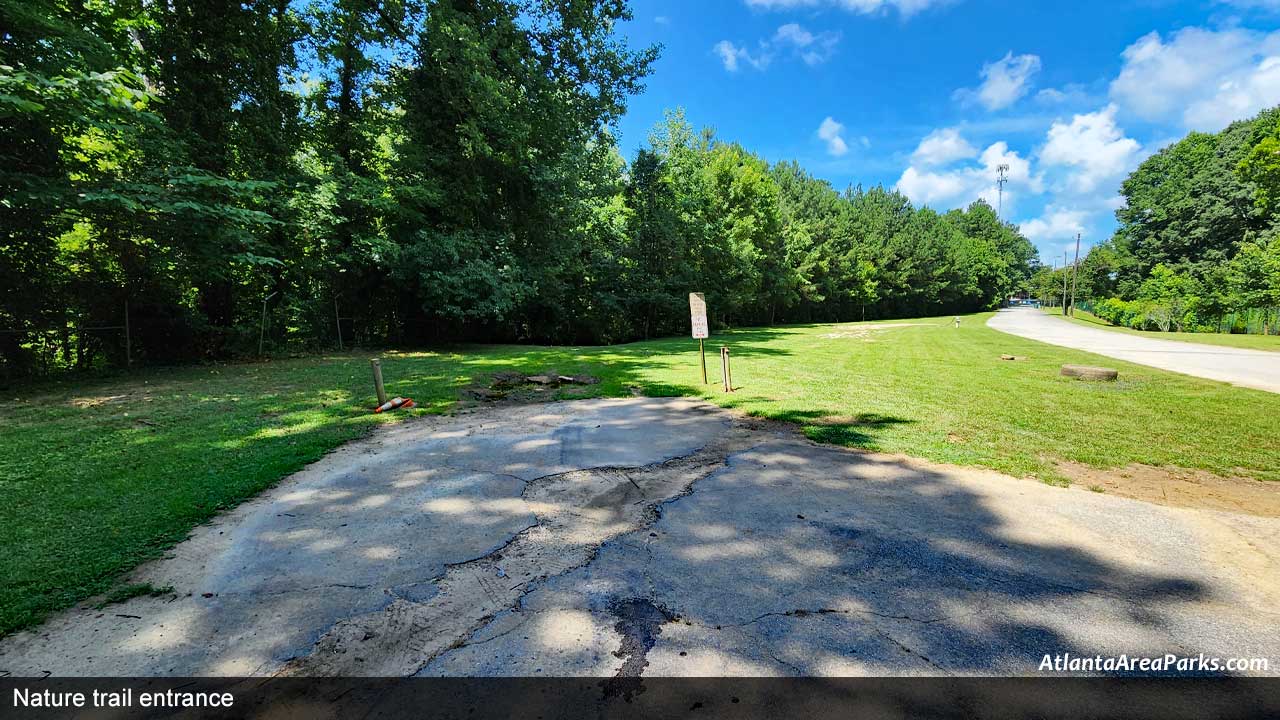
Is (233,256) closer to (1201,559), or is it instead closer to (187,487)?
(187,487)

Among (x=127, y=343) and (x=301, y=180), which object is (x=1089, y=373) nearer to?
(x=301, y=180)

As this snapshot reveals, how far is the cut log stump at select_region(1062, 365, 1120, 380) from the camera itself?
9648 millimetres

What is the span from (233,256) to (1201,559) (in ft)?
51.1

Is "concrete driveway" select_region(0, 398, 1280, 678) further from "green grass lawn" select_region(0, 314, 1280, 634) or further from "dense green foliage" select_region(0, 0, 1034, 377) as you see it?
"dense green foliage" select_region(0, 0, 1034, 377)

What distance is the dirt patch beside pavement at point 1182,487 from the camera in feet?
12.5

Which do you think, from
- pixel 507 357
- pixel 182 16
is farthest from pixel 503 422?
pixel 182 16

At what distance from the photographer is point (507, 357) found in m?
14.9

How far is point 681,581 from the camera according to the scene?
2.79 meters

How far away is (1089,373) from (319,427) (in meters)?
14.3

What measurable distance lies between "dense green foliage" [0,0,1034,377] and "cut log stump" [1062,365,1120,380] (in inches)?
595

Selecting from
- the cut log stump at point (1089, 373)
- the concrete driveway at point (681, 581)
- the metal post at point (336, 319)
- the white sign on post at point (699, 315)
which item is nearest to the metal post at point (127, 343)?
the metal post at point (336, 319)

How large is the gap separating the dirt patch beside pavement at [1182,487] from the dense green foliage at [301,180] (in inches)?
520
